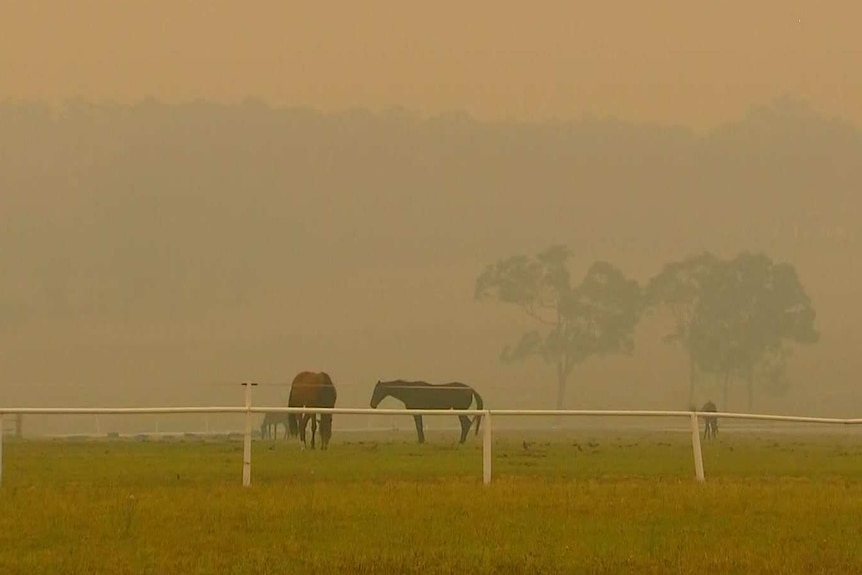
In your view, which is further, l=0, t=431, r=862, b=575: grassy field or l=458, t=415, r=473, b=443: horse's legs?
l=458, t=415, r=473, b=443: horse's legs

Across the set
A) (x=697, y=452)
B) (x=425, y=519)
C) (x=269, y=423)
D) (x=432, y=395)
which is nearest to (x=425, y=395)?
(x=432, y=395)

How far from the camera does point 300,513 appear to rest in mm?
12773

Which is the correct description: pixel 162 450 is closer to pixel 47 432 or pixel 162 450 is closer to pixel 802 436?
pixel 47 432

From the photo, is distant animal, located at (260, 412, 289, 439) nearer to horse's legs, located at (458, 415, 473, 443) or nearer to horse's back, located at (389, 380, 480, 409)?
horse's back, located at (389, 380, 480, 409)

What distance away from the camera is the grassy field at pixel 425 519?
1006cm

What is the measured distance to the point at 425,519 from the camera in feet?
40.8

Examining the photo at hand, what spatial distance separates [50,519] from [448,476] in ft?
22.3

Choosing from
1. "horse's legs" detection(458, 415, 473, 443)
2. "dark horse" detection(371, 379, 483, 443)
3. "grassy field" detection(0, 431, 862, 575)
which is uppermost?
"dark horse" detection(371, 379, 483, 443)

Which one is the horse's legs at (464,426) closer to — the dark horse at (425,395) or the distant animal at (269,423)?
the dark horse at (425,395)

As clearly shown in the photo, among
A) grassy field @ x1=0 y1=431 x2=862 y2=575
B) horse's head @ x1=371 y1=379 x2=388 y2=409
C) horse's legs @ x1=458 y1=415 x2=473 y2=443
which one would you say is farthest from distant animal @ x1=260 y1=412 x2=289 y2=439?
grassy field @ x1=0 y1=431 x2=862 y2=575

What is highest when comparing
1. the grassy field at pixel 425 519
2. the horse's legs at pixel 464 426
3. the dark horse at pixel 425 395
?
the dark horse at pixel 425 395

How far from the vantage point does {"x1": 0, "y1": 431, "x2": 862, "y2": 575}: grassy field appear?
1006 centimetres

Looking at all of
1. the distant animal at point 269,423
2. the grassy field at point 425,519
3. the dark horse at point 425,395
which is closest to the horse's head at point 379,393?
the dark horse at point 425,395

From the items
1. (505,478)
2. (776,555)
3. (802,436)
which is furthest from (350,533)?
(802,436)
